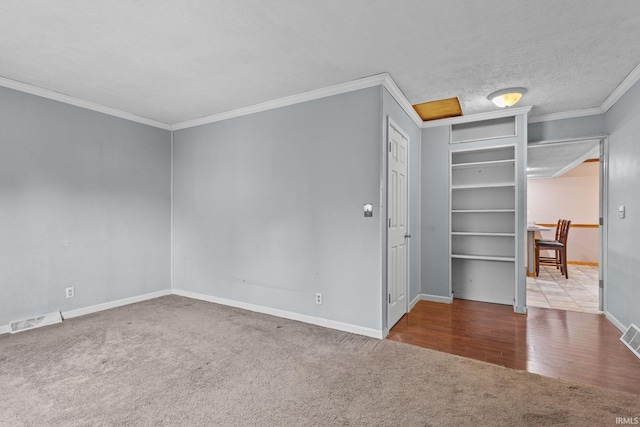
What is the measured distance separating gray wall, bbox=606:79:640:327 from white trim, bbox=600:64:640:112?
0.05 metres

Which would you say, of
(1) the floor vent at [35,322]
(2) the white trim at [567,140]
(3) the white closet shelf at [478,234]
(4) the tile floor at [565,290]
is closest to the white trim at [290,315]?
(1) the floor vent at [35,322]

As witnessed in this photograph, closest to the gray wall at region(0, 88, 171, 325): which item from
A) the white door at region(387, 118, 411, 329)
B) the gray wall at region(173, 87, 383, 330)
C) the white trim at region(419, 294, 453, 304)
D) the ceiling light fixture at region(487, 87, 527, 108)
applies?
the gray wall at region(173, 87, 383, 330)

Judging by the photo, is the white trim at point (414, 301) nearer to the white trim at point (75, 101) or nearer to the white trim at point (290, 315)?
the white trim at point (290, 315)

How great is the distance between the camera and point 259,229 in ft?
12.8

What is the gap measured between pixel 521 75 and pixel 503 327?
2.63 m

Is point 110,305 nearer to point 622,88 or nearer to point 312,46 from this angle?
point 312,46

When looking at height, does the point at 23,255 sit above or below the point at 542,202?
below

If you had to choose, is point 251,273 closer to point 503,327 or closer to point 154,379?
point 154,379

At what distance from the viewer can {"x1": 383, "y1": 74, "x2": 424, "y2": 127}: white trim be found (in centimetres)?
310

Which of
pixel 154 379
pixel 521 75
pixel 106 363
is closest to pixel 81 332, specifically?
pixel 106 363

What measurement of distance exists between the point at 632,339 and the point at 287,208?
3.60 metres

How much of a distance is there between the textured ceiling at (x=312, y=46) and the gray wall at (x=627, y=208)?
1.11 ft

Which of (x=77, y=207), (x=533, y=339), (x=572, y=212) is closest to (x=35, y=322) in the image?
(x=77, y=207)

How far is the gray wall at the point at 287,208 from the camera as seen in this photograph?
3.17 metres
